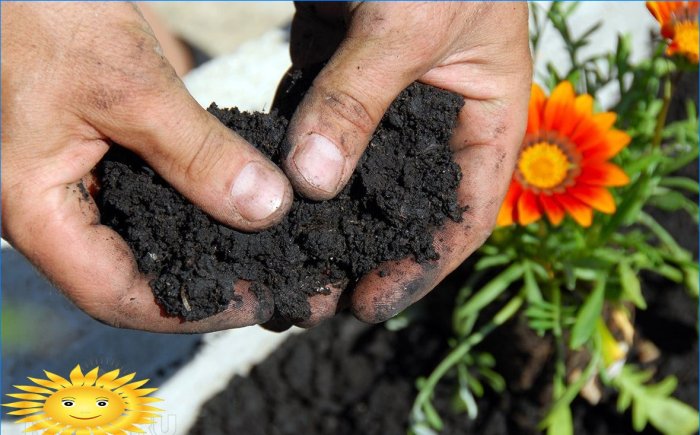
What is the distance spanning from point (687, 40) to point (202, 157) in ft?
3.53

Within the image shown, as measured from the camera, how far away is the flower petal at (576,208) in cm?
156

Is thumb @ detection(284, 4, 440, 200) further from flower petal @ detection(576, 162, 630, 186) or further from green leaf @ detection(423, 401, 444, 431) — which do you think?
green leaf @ detection(423, 401, 444, 431)

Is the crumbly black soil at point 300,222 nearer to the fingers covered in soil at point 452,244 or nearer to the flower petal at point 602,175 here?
the fingers covered in soil at point 452,244

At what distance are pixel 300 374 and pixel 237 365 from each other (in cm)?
19

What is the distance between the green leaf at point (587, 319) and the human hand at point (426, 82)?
39cm

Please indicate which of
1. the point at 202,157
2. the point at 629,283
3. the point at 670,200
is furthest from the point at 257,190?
the point at 670,200

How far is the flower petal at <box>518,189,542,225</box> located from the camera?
1568 mm

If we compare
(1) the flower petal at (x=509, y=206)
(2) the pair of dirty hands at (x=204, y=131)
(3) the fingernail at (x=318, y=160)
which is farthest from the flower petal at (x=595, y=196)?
(3) the fingernail at (x=318, y=160)

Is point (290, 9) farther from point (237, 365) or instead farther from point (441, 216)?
point (441, 216)

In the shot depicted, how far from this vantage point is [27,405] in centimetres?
158

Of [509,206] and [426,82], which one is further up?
[426,82]

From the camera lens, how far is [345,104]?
4.05 ft

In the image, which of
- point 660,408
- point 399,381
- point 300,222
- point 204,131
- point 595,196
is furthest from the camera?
point 399,381

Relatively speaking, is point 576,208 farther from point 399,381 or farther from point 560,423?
point 399,381
